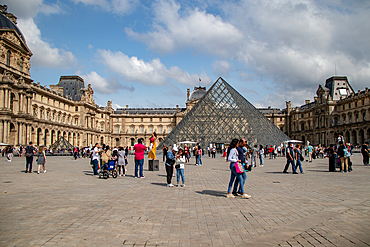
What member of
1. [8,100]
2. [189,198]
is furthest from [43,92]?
[189,198]

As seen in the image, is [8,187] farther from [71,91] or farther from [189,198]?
[71,91]

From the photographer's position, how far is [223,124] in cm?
3138

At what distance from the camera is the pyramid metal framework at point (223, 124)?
99.9ft

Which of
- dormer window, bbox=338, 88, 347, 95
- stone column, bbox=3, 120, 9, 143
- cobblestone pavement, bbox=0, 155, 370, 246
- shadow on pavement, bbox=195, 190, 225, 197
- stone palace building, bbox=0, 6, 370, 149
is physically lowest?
shadow on pavement, bbox=195, 190, 225, 197

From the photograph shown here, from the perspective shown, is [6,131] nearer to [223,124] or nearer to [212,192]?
[223,124]

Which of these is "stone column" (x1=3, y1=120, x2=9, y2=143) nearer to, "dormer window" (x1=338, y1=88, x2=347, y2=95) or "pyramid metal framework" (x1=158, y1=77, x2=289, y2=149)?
"pyramid metal framework" (x1=158, y1=77, x2=289, y2=149)

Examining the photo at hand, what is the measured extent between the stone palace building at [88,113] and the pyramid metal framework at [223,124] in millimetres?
18980

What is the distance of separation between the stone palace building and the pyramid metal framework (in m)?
19.0

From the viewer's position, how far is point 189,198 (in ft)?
20.2

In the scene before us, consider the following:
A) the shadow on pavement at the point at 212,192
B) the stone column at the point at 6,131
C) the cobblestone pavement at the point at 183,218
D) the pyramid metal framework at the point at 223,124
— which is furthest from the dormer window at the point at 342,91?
the shadow on pavement at the point at 212,192

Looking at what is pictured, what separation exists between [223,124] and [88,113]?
118 feet

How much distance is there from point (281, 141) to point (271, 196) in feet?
85.8

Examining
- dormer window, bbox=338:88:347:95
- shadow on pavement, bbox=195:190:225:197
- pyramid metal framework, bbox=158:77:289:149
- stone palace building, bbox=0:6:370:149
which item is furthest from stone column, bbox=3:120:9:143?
dormer window, bbox=338:88:347:95

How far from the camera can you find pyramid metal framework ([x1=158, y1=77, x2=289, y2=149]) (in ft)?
99.9
